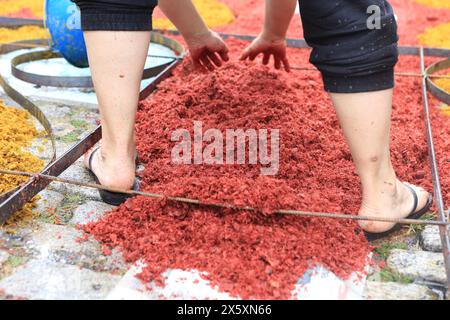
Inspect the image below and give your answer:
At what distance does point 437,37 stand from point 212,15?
1.92m

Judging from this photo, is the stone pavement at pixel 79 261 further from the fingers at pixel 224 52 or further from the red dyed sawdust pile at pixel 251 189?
the fingers at pixel 224 52

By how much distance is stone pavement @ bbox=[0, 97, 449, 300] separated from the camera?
5.26ft

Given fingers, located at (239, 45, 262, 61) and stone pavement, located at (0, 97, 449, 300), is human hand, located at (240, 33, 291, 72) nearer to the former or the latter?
fingers, located at (239, 45, 262, 61)

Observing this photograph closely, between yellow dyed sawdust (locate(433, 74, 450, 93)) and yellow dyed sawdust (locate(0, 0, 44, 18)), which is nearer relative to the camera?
yellow dyed sawdust (locate(433, 74, 450, 93))

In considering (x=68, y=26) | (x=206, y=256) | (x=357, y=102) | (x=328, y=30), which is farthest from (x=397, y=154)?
(x=68, y=26)

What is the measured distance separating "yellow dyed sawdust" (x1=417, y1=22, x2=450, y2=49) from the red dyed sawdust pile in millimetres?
1376

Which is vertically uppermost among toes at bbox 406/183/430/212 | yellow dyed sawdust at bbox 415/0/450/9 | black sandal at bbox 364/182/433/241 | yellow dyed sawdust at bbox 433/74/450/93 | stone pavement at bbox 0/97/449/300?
yellow dyed sawdust at bbox 415/0/450/9

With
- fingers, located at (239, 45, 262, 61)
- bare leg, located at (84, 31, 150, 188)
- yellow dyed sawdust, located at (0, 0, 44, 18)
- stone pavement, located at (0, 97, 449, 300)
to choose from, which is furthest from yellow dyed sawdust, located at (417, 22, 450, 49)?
yellow dyed sawdust, located at (0, 0, 44, 18)

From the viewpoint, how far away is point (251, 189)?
180 cm

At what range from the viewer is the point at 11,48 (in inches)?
148

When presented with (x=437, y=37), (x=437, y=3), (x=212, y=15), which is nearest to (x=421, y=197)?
(x=437, y=37)

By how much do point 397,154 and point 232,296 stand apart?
3.74ft

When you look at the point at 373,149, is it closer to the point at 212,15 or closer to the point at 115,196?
the point at 115,196

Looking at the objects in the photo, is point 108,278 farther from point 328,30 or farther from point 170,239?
point 328,30
